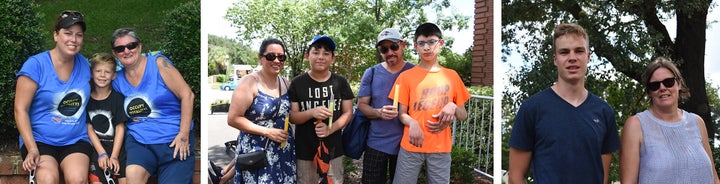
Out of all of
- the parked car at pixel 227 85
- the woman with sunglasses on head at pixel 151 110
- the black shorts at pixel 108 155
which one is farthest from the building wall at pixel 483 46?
the black shorts at pixel 108 155

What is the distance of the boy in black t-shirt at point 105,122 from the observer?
402 centimetres

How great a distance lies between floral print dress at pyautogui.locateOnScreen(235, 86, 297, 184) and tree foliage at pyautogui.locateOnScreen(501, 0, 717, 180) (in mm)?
3379

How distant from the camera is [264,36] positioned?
5242 mm

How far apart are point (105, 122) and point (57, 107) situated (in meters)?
0.33

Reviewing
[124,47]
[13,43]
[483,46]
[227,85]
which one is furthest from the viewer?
[483,46]

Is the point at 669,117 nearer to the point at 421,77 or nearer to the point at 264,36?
the point at 421,77

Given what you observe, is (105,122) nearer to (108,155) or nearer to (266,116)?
(108,155)

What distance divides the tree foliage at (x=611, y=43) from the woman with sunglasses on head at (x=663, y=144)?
110 inches

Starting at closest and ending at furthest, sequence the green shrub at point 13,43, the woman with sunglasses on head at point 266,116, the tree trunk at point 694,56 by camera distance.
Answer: the woman with sunglasses on head at point 266,116, the green shrub at point 13,43, the tree trunk at point 694,56

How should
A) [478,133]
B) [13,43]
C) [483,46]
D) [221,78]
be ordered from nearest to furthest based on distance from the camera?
[13,43] → [221,78] → [483,46] → [478,133]

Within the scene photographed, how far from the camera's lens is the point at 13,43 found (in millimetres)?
4359

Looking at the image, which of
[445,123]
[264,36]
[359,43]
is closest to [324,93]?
[445,123]

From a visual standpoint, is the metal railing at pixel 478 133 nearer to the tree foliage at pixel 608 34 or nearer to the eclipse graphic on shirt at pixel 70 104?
the tree foliage at pixel 608 34

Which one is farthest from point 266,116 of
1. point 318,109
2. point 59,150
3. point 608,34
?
point 608,34
